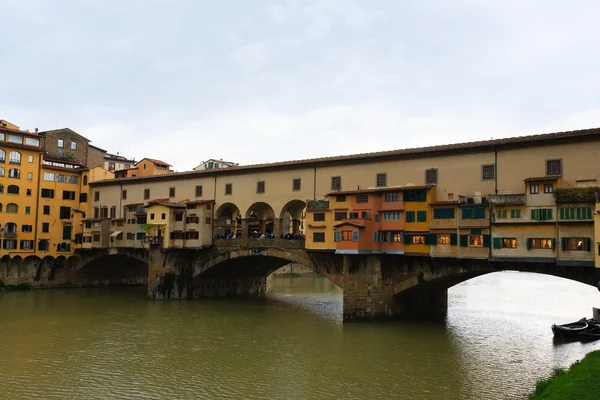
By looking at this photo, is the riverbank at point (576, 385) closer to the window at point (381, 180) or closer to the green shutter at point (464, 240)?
the green shutter at point (464, 240)

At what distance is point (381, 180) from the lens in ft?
131

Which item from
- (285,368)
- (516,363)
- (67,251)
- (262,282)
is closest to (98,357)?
(285,368)

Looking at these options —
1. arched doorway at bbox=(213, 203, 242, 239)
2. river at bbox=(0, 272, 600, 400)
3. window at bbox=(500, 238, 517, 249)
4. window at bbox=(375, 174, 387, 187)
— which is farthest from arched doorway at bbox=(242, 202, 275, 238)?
window at bbox=(500, 238, 517, 249)

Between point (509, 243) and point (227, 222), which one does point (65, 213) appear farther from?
point (509, 243)

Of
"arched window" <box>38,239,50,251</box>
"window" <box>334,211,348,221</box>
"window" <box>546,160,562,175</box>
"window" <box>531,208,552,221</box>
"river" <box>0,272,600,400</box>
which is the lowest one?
"river" <box>0,272,600,400</box>

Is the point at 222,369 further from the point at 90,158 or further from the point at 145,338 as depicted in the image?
the point at 90,158

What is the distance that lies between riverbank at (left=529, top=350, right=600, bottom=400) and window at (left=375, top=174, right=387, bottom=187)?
2001cm

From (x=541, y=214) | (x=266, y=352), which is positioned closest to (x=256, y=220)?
(x=266, y=352)

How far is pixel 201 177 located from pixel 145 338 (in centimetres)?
2238

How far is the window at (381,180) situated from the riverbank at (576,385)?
65.7 ft

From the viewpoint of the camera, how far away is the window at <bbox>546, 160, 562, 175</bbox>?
31969 millimetres

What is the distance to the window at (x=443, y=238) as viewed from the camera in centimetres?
3447

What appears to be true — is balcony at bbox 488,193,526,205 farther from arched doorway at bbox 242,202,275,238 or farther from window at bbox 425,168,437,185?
arched doorway at bbox 242,202,275,238

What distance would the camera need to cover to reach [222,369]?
25.8 meters
